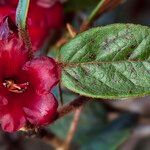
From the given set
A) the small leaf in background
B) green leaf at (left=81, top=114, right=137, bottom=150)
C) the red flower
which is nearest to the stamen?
the red flower

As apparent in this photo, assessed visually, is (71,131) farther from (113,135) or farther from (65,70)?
(65,70)

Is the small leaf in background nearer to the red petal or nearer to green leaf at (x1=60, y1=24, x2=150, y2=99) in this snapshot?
green leaf at (x1=60, y1=24, x2=150, y2=99)

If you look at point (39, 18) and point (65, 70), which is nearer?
point (65, 70)

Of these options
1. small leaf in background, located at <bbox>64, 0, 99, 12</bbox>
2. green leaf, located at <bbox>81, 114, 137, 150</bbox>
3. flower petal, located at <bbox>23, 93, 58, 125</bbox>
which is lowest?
green leaf, located at <bbox>81, 114, 137, 150</bbox>

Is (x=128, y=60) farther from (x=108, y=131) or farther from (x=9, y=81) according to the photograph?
(x=108, y=131)

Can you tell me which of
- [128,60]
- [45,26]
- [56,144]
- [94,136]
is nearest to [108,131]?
[94,136]

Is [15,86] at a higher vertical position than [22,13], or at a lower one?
lower

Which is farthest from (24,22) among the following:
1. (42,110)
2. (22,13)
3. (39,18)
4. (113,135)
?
(113,135)
